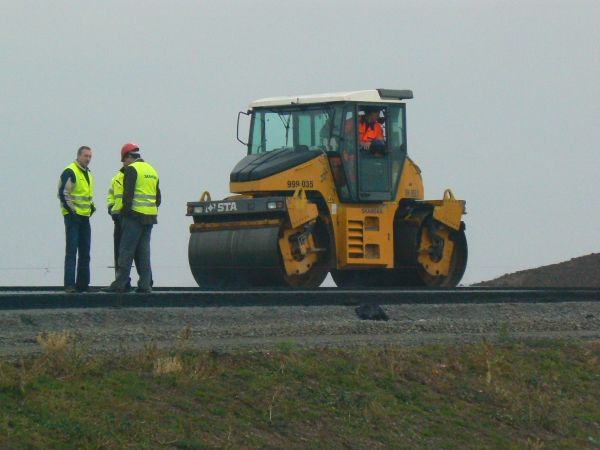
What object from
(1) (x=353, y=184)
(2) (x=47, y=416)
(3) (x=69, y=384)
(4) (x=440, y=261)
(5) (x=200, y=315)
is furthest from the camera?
(4) (x=440, y=261)

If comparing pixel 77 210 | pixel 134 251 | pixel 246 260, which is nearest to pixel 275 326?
pixel 134 251

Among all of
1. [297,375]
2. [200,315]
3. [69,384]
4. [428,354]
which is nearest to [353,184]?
[200,315]

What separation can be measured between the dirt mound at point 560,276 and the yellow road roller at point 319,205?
17.9 ft

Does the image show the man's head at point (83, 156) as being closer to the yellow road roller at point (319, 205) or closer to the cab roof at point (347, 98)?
the yellow road roller at point (319, 205)

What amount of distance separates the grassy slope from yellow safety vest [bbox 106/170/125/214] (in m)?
5.54

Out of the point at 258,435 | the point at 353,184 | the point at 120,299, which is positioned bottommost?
the point at 258,435

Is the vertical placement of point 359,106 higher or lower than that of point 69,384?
higher

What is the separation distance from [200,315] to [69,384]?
516cm

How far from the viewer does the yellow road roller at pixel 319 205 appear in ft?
68.3

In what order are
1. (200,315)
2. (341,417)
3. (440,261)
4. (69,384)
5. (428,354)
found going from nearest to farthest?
1. (69,384)
2. (341,417)
3. (428,354)
4. (200,315)
5. (440,261)

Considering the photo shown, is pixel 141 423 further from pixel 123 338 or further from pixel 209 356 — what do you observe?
pixel 123 338

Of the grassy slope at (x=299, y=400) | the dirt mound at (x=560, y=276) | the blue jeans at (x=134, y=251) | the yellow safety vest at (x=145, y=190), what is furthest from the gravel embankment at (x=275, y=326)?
the dirt mound at (x=560, y=276)

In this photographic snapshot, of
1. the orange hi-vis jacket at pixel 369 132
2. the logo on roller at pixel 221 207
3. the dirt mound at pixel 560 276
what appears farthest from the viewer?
the dirt mound at pixel 560 276

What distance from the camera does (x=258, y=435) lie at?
8.88 meters
